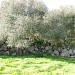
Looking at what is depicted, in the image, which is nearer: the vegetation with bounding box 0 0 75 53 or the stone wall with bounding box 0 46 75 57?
the vegetation with bounding box 0 0 75 53

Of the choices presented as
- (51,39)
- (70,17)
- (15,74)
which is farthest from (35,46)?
(15,74)

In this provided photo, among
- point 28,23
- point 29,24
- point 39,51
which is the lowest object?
point 39,51

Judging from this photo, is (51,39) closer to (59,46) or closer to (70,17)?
(59,46)

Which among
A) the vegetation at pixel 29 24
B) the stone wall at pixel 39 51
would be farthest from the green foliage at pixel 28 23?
the stone wall at pixel 39 51

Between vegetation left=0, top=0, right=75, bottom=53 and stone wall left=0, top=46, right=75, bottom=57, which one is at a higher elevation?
vegetation left=0, top=0, right=75, bottom=53

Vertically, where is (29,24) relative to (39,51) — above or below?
above

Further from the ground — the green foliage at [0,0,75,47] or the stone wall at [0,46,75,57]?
the green foliage at [0,0,75,47]

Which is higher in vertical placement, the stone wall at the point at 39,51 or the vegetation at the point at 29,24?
the vegetation at the point at 29,24

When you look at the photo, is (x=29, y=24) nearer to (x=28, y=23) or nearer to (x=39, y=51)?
(x=28, y=23)

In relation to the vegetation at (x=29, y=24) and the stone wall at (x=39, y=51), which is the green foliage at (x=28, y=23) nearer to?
the vegetation at (x=29, y=24)

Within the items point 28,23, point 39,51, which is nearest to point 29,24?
point 28,23

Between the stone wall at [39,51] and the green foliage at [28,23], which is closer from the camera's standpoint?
the green foliage at [28,23]

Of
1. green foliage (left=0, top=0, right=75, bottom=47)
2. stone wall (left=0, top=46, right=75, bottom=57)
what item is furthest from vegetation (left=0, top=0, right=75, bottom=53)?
stone wall (left=0, top=46, right=75, bottom=57)

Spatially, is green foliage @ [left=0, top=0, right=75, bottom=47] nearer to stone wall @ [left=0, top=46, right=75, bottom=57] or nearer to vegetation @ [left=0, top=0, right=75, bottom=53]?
vegetation @ [left=0, top=0, right=75, bottom=53]
